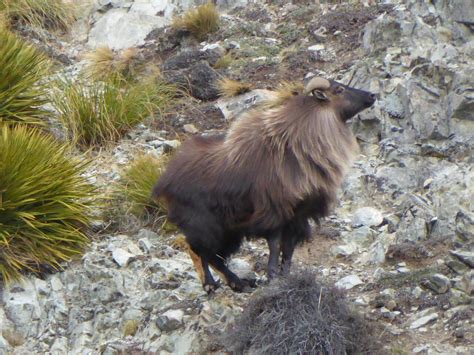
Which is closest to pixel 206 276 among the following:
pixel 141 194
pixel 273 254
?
pixel 273 254

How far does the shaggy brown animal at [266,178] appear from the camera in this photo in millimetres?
8414

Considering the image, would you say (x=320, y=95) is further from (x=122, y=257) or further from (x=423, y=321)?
(x=122, y=257)

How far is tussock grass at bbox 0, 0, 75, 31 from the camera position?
1602 centimetres

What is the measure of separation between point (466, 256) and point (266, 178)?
1.85m

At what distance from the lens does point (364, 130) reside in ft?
38.4

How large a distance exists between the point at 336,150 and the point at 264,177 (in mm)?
732

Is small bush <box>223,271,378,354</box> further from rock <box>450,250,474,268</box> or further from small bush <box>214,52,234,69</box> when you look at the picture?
small bush <box>214,52,234,69</box>

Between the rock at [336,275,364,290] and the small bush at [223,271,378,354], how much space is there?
0.96 metres

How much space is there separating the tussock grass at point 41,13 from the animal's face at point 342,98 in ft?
26.9

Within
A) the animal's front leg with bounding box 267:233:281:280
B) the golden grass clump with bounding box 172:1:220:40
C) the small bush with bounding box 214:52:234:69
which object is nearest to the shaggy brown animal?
the animal's front leg with bounding box 267:233:281:280

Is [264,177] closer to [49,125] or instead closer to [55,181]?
[55,181]

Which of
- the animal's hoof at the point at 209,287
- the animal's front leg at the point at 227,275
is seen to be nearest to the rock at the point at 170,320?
the animal's hoof at the point at 209,287

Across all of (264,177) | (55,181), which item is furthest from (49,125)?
(264,177)

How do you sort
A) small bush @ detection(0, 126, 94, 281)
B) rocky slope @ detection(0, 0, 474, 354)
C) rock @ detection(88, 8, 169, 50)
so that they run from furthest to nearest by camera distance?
rock @ detection(88, 8, 169, 50) → small bush @ detection(0, 126, 94, 281) → rocky slope @ detection(0, 0, 474, 354)
